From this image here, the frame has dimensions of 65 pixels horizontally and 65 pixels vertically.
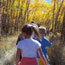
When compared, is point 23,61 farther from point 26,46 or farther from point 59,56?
point 59,56

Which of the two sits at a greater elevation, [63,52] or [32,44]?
[32,44]

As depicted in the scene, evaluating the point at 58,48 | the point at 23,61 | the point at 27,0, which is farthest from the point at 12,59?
the point at 27,0

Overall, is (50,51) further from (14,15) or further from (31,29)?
(14,15)

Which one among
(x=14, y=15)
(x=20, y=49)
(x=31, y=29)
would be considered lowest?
(x=14, y=15)

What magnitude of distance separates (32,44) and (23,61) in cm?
28

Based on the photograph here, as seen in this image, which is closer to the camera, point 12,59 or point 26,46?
point 26,46

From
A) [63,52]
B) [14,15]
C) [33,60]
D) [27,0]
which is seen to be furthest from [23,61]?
[14,15]

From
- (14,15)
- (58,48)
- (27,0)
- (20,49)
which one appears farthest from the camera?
(14,15)

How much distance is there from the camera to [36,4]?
111 feet

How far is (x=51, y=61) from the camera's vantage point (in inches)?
246

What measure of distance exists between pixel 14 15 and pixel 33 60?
3190cm

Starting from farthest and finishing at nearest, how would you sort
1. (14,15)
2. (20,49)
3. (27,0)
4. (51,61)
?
(14,15)
(27,0)
(51,61)
(20,49)

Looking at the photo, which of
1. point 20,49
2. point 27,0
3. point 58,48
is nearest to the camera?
point 20,49

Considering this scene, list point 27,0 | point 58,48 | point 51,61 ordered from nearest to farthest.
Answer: point 51,61
point 58,48
point 27,0
